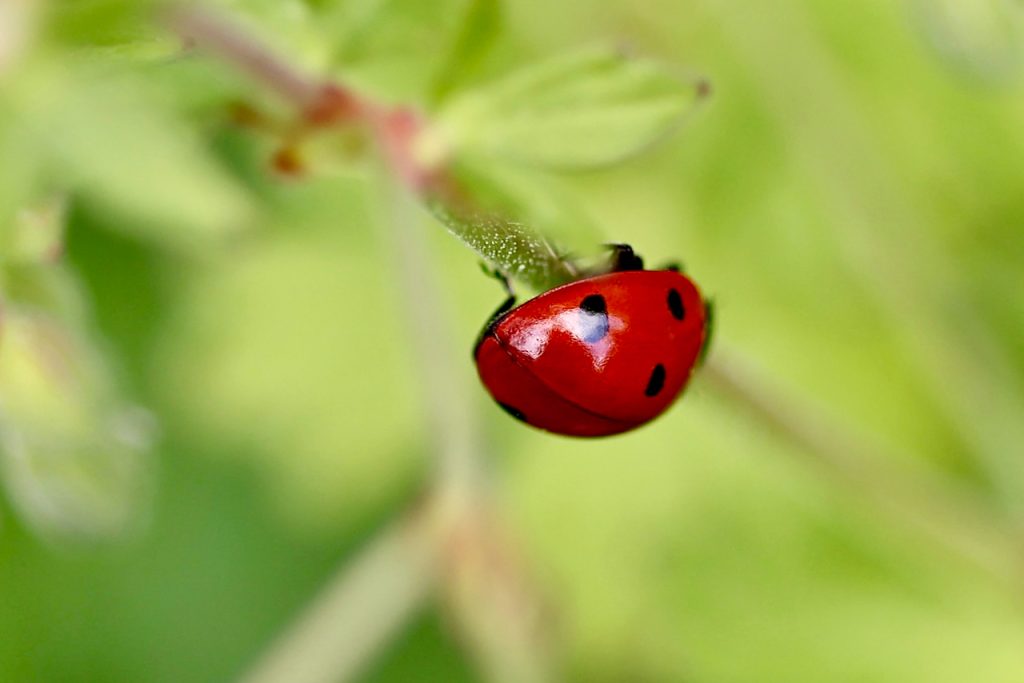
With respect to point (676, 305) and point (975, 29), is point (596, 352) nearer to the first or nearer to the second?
point (676, 305)

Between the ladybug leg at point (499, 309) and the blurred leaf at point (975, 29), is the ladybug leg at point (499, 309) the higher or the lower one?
the lower one

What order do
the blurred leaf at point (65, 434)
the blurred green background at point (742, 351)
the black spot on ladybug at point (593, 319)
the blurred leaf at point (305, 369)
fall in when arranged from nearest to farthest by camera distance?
1. the black spot on ladybug at point (593, 319)
2. the blurred leaf at point (65, 434)
3. the blurred green background at point (742, 351)
4. the blurred leaf at point (305, 369)

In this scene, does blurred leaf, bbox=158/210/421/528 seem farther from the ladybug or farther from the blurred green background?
the ladybug

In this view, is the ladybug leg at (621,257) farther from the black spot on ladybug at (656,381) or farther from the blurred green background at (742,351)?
the blurred green background at (742,351)

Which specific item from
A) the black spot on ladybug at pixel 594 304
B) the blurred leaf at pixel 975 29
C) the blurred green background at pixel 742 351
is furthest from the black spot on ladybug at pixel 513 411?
the blurred green background at pixel 742 351

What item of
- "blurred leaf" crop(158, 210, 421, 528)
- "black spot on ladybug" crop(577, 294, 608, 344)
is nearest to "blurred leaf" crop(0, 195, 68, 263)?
"black spot on ladybug" crop(577, 294, 608, 344)

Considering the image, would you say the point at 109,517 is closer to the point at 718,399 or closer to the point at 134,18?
the point at 134,18
